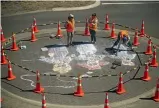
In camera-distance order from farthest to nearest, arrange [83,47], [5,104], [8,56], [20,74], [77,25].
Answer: [77,25] → [83,47] → [8,56] → [20,74] → [5,104]

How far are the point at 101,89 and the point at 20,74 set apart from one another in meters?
3.82

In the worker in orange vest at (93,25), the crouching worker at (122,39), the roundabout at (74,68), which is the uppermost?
the worker in orange vest at (93,25)

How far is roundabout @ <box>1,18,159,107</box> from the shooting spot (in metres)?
18.3

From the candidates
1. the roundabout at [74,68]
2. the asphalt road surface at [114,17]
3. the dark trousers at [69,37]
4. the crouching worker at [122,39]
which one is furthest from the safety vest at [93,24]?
the asphalt road surface at [114,17]

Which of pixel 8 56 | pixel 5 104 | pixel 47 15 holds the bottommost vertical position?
pixel 5 104

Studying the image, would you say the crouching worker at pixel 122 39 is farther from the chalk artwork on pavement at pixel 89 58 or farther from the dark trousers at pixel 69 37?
the dark trousers at pixel 69 37

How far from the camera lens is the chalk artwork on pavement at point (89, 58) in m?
20.9

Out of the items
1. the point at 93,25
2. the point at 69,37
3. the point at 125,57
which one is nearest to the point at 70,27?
the point at 69,37

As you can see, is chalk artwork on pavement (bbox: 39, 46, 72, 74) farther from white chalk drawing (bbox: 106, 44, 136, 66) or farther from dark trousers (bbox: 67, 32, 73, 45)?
white chalk drawing (bbox: 106, 44, 136, 66)

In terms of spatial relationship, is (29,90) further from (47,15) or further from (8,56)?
(47,15)

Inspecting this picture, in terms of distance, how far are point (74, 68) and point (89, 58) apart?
4.53 feet

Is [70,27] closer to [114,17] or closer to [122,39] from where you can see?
[122,39]

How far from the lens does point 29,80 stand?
1934 centimetres

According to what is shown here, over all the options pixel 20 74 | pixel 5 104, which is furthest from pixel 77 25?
pixel 5 104
